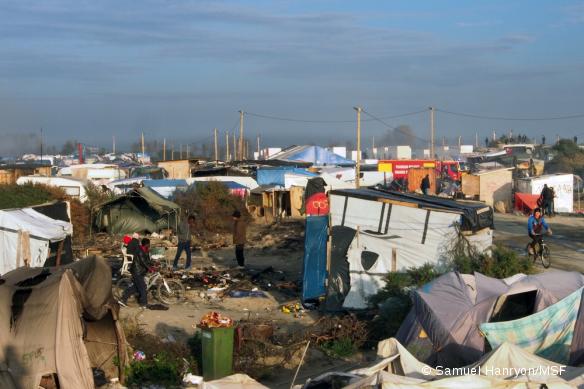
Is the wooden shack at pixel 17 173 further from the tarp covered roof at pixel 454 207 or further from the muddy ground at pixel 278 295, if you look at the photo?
the tarp covered roof at pixel 454 207

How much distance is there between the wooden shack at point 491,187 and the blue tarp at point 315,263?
21.3 meters

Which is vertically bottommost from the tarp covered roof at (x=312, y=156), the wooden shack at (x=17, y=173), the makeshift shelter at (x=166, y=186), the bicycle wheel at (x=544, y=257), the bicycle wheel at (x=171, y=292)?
the bicycle wheel at (x=171, y=292)

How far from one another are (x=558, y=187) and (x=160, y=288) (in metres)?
23.4

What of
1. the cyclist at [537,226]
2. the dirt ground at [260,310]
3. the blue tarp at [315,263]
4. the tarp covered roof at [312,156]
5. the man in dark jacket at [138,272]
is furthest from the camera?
the tarp covered roof at [312,156]

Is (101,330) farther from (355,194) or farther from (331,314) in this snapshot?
(355,194)

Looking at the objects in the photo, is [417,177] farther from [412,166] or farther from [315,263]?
[315,263]

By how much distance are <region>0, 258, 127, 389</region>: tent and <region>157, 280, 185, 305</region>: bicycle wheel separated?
5.98 meters

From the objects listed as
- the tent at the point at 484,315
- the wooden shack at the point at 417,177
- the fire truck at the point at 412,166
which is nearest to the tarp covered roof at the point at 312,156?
the fire truck at the point at 412,166

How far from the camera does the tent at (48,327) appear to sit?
31.3 feet

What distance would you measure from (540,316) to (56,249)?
468 inches

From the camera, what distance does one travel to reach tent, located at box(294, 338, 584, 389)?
7.89 metres

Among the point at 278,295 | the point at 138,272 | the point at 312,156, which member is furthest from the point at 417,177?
the point at 138,272

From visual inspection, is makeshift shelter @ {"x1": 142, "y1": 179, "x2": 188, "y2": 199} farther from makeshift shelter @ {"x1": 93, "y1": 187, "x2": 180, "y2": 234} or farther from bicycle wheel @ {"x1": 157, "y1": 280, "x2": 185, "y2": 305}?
bicycle wheel @ {"x1": 157, "y1": 280, "x2": 185, "y2": 305}

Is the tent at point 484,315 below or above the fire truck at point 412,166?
below
